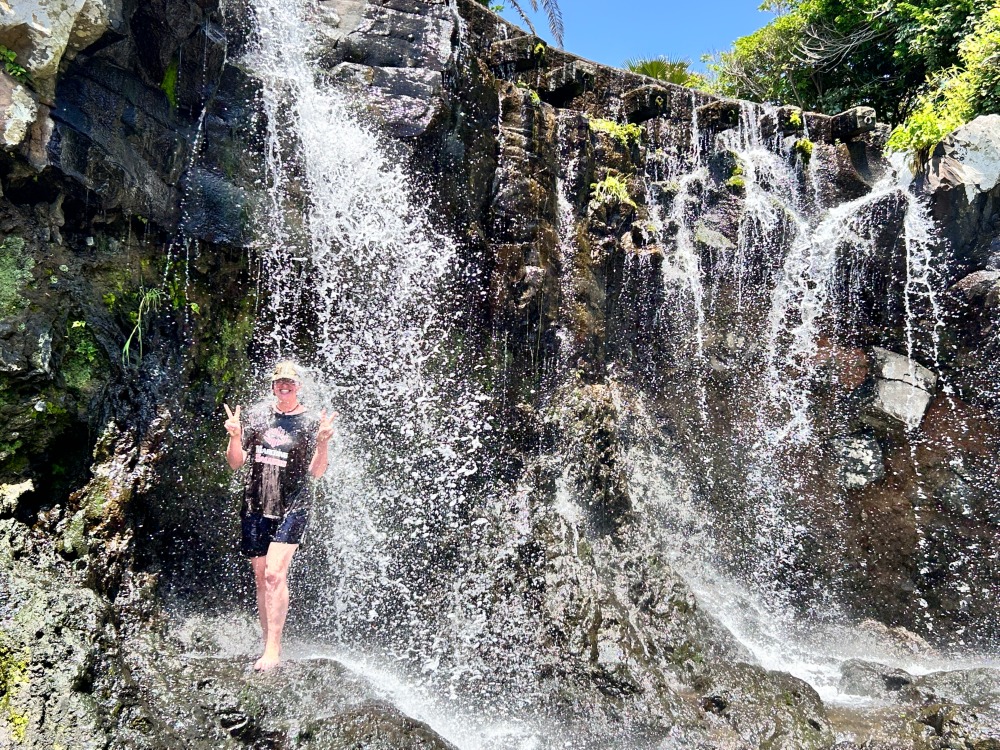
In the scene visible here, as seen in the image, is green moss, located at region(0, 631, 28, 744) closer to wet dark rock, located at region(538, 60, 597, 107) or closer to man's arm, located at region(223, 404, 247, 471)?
man's arm, located at region(223, 404, 247, 471)

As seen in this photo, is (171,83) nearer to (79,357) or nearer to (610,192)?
(79,357)

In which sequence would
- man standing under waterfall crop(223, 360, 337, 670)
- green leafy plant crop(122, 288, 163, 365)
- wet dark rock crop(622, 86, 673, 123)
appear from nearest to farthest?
man standing under waterfall crop(223, 360, 337, 670), green leafy plant crop(122, 288, 163, 365), wet dark rock crop(622, 86, 673, 123)

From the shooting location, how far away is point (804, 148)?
9812 millimetres

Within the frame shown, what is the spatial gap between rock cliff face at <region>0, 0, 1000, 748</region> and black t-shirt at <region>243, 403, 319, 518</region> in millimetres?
1248

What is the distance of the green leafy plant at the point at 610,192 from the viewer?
28.2 ft

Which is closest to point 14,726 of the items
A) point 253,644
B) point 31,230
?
point 253,644

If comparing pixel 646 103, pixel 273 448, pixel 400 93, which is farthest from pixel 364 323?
pixel 646 103

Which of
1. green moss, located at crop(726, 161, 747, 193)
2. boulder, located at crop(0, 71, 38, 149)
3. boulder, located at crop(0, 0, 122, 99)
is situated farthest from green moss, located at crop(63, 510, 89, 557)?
green moss, located at crop(726, 161, 747, 193)

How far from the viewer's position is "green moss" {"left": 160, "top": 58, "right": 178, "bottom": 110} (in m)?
6.14

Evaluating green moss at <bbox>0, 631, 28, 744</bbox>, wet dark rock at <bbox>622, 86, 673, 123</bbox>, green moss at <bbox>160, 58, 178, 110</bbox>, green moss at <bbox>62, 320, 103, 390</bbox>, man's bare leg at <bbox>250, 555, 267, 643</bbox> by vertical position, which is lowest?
green moss at <bbox>0, 631, 28, 744</bbox>

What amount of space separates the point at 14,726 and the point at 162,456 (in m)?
2.63

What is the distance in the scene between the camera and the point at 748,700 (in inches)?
227

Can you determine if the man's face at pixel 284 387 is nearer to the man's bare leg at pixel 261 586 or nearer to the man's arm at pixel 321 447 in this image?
the man's arm at pixel 321 447

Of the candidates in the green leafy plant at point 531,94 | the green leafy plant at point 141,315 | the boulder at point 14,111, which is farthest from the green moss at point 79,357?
the green leafy plant at point 531,94
